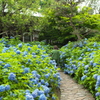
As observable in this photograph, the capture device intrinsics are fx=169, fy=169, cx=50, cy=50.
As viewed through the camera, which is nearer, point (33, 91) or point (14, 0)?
point (33, 91)

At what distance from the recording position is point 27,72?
301 cm

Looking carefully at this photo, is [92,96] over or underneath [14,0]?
underneath

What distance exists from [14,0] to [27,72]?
6.72 meters

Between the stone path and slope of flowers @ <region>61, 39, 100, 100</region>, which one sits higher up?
slope of flowers @ <region>61, 39, 100, 100</region>

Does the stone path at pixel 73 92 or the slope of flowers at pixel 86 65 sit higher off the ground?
the slope of flowers at pixel 86 65

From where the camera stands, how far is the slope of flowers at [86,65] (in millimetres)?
4448

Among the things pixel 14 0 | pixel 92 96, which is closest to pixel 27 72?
pixel 92 96

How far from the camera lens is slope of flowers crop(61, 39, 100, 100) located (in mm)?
4448

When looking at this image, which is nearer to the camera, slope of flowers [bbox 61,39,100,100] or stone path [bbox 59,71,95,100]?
slope of flowers [bbox 61,39,100,100]

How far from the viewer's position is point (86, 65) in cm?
521

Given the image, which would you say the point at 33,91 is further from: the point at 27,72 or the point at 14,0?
the point at 14,0

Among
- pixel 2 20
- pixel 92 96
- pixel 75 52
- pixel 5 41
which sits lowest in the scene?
pixel 92 96

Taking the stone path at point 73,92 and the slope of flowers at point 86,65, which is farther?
the stone path at point 73,92

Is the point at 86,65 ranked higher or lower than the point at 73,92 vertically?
higher
